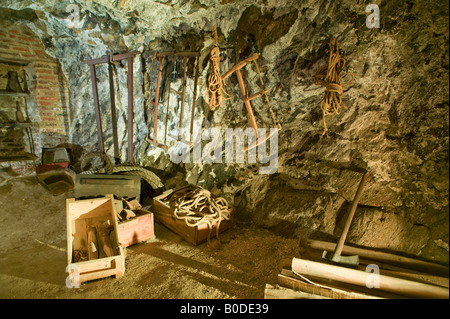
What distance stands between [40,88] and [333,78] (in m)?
6.05

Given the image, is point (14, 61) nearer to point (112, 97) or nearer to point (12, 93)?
point (12, 93)

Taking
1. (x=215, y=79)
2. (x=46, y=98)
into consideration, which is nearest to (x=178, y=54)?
(x=215, y=79)

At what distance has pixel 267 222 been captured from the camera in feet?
11.9

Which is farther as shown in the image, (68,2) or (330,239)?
(68,2)

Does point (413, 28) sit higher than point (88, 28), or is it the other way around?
point (88, 28)

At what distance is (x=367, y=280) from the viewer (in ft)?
6.68

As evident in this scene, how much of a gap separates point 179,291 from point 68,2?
478 centimetres

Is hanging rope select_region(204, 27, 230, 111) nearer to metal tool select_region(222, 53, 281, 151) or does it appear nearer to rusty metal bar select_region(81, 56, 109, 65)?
metal tool select_region(222, 53, 281, 151)

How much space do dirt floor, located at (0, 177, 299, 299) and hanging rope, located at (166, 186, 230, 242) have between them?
332mm

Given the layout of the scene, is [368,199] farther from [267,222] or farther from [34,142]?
[34,142]

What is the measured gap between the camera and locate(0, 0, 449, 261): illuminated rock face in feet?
8.11

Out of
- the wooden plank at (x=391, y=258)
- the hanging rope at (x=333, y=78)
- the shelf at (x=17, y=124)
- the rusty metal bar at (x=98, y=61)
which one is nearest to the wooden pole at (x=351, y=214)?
the wooden plank at (x=391, y=258)

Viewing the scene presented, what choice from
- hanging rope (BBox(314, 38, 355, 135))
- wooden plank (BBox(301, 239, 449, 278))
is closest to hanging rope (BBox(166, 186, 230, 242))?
wooden plank (BBox(301, 239, 449, 278))
